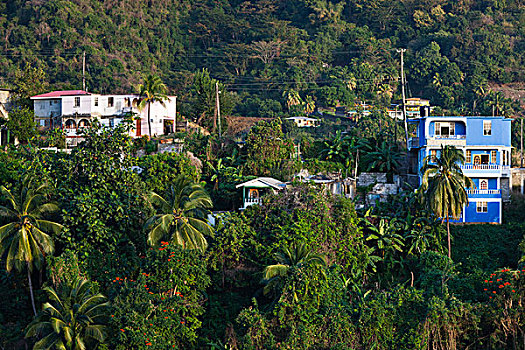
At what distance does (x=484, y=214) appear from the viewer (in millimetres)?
42656

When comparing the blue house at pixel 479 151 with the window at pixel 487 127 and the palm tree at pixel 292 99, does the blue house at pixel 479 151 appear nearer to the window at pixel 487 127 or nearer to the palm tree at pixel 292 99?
the window at pixel 487 127

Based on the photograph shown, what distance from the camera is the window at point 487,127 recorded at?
43.7 metres

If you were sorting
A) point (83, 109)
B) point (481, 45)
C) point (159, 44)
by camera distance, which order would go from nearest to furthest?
1. point (83, 109)
2. point (481, 45)
3. point (159, 44)

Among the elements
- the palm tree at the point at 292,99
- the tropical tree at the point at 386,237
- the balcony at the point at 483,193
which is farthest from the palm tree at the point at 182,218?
the palm tree at the point at 292,99

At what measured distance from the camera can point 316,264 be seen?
109 feet

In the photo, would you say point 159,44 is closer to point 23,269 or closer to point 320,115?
point 320,115

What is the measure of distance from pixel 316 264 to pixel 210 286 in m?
6.58

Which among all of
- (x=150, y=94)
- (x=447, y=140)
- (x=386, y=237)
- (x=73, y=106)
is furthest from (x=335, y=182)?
(x=73, y=106)

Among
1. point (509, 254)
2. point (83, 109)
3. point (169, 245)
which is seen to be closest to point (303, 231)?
point (169, 245)

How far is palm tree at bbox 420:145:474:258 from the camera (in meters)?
38.5

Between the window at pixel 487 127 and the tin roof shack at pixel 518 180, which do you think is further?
the tin roof shack at pixel 518 180

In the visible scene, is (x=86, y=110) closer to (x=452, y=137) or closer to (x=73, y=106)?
(x=73, y=106)

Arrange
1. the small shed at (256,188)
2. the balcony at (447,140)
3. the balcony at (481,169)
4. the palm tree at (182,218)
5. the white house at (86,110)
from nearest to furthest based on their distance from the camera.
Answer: the palm tree at (182,218) → the small shed at (256,188) → the balcony at (481,169) → the balcony at (447,140) → the white house at (86,110)

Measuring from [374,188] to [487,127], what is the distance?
788 cm
